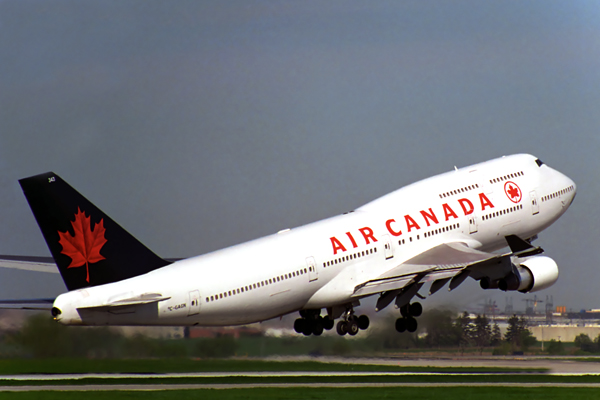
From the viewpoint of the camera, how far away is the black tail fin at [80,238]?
39000 mm

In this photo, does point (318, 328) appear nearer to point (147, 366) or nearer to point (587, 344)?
point (147, 366)

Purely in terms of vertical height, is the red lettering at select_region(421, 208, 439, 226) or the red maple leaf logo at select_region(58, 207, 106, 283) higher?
the red lettering at select_region(421, 208, 439, 226)

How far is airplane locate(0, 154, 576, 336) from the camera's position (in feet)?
131

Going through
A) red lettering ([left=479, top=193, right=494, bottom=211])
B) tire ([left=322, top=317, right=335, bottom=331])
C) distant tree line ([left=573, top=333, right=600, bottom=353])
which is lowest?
distant tree line ([left=573, top=333, right=600, bottom=353])

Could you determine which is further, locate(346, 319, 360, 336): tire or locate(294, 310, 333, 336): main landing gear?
locate(294, 310, 333, 336): main landing gear

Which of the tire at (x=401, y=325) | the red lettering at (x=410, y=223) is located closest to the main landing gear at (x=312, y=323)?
the tire at (x=401, y=325)

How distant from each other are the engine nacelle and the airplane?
0.18 ft

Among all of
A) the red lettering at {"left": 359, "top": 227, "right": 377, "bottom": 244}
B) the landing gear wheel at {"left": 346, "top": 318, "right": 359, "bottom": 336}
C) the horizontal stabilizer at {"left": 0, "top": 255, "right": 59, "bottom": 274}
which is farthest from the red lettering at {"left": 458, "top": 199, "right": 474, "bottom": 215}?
the horizontal stabilizer at {"left": 0, "top": 255, "right": 59, "bottom": 274}

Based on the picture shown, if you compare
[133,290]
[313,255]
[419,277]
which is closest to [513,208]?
[419,277]

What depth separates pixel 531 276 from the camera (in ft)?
162

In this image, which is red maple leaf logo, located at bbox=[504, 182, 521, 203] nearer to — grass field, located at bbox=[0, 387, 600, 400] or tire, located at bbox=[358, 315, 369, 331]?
tire, located at bbox=[358, 315, 369, 331]

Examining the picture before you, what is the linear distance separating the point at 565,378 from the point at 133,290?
68.1 ft

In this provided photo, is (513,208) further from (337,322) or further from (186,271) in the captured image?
(186,271)

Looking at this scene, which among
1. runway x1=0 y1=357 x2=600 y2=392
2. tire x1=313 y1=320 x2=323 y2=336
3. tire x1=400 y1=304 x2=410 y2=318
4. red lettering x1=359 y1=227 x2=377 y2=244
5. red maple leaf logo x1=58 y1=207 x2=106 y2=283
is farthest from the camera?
tire x1=400 y1=304 x2=410 y2=318
